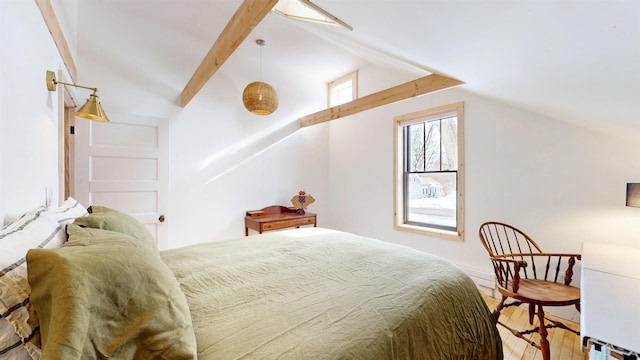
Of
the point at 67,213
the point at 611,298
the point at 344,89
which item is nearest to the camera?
the point at 611,298

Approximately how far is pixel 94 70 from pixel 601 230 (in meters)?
5.01

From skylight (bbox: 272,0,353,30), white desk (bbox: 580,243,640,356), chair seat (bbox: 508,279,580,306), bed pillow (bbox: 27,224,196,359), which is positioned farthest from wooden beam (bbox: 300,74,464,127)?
bed pillow (bbox: 27,224,196,359)

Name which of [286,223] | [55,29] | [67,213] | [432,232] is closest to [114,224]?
[67,213]

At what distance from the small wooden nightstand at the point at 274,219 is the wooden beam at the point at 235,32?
5.88 feet

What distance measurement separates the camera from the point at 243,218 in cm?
374

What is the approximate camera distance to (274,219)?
3.61m

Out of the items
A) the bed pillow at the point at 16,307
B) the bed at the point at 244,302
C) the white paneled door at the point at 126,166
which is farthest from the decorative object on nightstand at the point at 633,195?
the white paneled door at the point at 126,166

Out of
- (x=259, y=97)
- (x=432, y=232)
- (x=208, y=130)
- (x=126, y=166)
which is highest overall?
(x=259, y=97)

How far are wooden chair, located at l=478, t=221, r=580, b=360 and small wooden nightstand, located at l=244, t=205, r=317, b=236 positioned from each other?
91.8 inches

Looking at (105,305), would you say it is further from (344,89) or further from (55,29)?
(344,89)

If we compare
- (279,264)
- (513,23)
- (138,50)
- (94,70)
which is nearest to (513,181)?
(513,23)

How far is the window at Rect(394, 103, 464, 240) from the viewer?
313cm

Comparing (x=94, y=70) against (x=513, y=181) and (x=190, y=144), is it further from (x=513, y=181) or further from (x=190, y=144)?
(x=513, y=181)

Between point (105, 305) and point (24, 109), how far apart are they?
1307 millimetres
